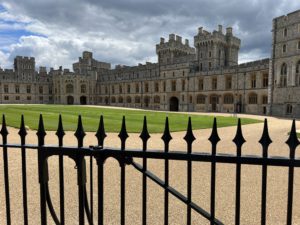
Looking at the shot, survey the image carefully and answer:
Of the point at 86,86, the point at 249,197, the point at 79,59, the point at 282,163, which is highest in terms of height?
the point at 79,59

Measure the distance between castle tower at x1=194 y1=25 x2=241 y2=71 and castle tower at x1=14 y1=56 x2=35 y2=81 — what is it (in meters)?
52.0

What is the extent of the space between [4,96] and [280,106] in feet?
225

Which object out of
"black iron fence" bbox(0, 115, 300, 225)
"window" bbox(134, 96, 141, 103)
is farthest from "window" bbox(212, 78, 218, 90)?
"black iron fence" bbox(0, 115, 300, 225)

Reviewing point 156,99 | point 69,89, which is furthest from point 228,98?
point 69,89

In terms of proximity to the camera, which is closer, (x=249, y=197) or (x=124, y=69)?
(x=249, y=197)

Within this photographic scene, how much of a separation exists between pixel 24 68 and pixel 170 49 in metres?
47.5

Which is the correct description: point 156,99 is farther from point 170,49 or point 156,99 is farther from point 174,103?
point 170,49

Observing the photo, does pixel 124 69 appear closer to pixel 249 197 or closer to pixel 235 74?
pixel 235 74

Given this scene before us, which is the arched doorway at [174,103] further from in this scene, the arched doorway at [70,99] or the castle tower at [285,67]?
the arched doorway at [70,99]

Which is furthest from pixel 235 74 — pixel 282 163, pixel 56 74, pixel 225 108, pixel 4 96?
pixel 4 96

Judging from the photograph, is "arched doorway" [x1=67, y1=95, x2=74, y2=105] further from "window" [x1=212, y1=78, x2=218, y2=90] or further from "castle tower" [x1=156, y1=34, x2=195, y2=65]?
"window" [x1=212, y1=78, x2=218, y2=90]

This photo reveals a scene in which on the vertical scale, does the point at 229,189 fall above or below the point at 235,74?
below

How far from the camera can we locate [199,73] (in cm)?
4522

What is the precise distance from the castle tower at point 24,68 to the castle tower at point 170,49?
4120 centimetres
